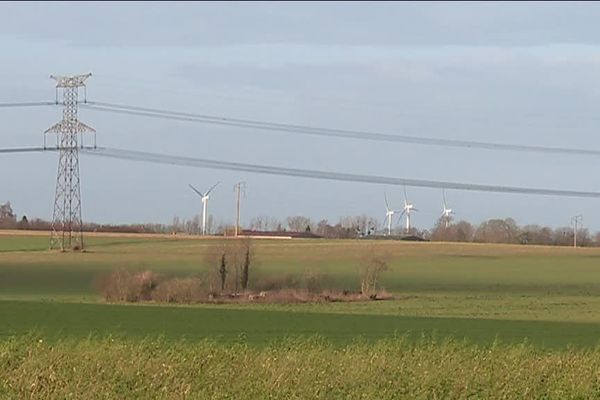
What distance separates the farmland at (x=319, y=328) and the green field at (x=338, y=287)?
0.16 meters

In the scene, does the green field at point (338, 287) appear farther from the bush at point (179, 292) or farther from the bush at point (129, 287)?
the bush at point (179, 292)

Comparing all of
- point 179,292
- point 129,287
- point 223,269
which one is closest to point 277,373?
point 179,292

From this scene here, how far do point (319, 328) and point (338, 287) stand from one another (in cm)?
3438

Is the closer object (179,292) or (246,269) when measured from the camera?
(179,292)

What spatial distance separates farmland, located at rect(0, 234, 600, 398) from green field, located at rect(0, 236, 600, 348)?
16cm

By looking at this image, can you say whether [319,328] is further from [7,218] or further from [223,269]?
[7,218]

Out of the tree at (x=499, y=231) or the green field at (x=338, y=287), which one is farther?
the tree at (x=499, y=231)

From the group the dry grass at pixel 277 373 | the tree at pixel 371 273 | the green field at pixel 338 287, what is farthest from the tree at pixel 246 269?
the dry grass at pixel 277 373

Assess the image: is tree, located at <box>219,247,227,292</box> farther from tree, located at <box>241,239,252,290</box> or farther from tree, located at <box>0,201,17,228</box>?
tree, located at <box>0,201,17,228</box>

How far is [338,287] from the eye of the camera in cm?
7475

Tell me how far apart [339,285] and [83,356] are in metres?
60.1

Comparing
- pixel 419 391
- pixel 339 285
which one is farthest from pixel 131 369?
pixel 339 285

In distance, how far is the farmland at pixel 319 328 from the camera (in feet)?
50.0

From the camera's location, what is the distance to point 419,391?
14953mm
